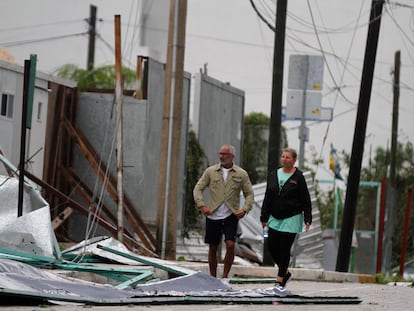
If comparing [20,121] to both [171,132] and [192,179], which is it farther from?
[192,179]

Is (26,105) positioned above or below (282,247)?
above

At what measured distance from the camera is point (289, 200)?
14641mm

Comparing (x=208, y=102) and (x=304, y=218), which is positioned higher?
(x=208, y=102)

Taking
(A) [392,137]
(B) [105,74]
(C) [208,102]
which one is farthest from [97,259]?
(B) [105,74]

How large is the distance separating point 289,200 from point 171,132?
25.7 feet

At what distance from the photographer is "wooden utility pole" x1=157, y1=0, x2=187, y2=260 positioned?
22.1 m

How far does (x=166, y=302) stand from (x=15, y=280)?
164 cm

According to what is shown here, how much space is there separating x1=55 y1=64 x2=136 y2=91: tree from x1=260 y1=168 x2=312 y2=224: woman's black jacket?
1521 inches

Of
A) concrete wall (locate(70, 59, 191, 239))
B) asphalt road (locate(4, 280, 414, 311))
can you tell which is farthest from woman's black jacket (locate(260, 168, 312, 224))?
concrete wall (locate(70, 59, 191, 239))

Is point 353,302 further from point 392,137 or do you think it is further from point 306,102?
point 392,137

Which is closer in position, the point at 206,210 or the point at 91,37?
the point at 206,210

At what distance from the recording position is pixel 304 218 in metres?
14.8

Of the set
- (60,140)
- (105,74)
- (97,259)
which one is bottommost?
(97,259)

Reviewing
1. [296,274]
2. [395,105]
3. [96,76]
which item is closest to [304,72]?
[296,274]
